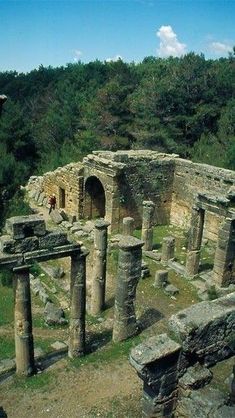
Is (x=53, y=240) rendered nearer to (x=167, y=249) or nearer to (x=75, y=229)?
(x=167, y=249)

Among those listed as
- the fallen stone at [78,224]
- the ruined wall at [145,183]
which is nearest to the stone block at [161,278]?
the ruined wall at [145,183]

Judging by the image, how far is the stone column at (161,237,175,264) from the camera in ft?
60.4

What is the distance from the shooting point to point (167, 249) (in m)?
18.5

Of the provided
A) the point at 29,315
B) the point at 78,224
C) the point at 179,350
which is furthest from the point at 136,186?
the point at 179,350

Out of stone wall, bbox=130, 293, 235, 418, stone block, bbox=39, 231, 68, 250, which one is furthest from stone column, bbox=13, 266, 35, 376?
stone wall, bbox=130, 293, 235, 418

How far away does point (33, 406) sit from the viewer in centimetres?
1000

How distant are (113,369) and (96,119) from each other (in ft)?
92.6

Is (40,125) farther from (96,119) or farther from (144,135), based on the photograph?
(144,135)

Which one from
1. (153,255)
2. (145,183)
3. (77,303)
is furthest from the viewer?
(145,183)

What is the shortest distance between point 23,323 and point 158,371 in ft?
16.4

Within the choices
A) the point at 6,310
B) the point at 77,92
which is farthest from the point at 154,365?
the point at 77,92

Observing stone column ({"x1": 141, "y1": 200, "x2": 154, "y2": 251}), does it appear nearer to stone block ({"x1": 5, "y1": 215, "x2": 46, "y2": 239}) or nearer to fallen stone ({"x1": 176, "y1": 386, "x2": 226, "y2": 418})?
stone block ({"x1": 5, "y1": 215, "x2": 46, "y2": 239})

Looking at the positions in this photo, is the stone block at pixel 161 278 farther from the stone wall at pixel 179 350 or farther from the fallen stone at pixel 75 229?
the stone wall at pixel 179 350

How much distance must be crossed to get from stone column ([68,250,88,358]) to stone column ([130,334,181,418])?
14.5ft
